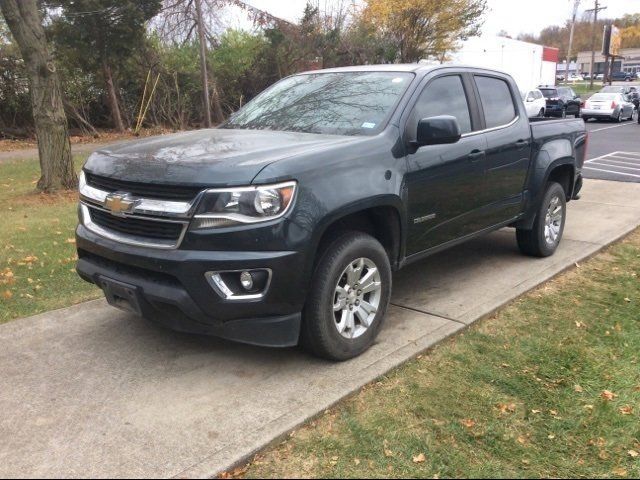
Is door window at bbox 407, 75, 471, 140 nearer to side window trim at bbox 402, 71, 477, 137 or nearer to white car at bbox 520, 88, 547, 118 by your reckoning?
side window trim at bbox 402, 71, 477, 137

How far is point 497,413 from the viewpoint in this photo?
321 cm

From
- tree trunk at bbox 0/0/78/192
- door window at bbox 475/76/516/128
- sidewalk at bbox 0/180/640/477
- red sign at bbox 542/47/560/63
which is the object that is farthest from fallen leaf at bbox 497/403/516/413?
red sign at bbox 542/47/560/63

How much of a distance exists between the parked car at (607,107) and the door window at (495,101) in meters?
24.5

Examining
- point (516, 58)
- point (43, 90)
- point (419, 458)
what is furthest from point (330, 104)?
point (516, 58)

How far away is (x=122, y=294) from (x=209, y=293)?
0.63m

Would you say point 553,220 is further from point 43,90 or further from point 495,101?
point 43,90

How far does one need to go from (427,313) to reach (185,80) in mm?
A: 20973

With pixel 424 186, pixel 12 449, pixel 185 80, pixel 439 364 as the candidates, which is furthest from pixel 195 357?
pixel 185 80

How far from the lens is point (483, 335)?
13.7 ft

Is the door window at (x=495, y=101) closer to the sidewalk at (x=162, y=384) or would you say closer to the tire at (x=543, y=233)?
the tire at (x=543, y=233)

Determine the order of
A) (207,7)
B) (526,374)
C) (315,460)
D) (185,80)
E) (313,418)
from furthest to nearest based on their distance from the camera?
(207,7)
(185,80)
(526,374)
(313,418)
(315,460)

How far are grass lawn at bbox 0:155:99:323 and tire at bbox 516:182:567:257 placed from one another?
408 cm

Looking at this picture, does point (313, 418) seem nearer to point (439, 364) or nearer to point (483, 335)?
point (439, 364)

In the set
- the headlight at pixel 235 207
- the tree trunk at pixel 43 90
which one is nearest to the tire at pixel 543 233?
the headlight at pixel 235 207
